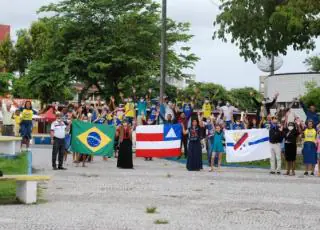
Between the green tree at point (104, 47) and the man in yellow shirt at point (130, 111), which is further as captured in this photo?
the green tree at point (104, 47)

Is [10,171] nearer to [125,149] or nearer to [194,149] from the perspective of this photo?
[125,149]

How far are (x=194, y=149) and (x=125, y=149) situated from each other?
2.21 metres

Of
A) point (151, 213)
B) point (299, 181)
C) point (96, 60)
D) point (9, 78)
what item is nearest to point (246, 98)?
point (9, 78)

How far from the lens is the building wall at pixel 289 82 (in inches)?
2169

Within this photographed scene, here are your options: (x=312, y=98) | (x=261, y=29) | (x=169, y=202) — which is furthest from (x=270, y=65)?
(x=169, y=202)

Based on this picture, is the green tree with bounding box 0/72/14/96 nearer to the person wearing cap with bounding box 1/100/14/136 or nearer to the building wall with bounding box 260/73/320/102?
the building wall with bounding box 260/73/320/102

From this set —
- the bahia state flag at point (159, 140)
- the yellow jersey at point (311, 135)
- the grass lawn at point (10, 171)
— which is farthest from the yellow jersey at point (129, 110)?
the yellow jersey at point (311, 135)

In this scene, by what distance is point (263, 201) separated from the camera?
14.0 metres

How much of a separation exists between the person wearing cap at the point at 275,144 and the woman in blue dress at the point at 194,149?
2.29 m

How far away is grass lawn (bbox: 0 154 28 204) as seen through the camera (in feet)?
45.0

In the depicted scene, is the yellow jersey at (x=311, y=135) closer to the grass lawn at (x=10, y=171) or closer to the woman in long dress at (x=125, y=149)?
the woman in long dress at (x=125, y=149)

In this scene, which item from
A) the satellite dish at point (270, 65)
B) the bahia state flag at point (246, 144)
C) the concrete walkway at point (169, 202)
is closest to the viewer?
the concrete walkway at point (169, 202)

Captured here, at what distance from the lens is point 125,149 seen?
22.2 m

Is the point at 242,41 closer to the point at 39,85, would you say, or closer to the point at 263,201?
the point at 263,201
